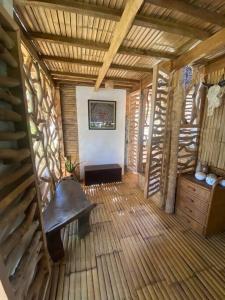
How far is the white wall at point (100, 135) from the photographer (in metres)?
3.67

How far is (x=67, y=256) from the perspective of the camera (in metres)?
1.77

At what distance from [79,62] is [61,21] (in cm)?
89

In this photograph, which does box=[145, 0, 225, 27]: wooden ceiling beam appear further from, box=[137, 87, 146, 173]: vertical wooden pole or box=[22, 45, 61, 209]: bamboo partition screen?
box=[137, 87, 146, 173]: vertical wooden pole

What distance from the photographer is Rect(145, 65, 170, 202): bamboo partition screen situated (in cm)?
229

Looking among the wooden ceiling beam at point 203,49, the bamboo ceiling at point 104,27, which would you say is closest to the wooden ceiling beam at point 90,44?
the bamboo ceiling at point 104,27

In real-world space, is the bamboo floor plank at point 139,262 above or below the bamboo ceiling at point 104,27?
below

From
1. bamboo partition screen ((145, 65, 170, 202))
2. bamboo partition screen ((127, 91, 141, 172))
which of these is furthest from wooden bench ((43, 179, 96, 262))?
bamboo partition screen ((127, 91, 141, 172))

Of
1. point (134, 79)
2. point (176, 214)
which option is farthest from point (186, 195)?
point (134, 79)

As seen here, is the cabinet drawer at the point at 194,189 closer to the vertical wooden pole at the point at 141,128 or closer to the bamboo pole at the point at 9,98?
the vertical wooden pole at the point at 141,128

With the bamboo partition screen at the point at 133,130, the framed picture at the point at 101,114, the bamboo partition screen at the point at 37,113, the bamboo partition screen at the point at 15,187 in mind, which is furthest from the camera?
the bamboo partition screen at the point at 133,130

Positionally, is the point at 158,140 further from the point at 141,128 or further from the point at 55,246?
the point at 55,246

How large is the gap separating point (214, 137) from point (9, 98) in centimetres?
255

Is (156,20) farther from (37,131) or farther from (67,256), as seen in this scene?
(67,256)

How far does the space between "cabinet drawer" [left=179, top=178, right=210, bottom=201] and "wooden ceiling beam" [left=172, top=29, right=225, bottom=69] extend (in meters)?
1.68
